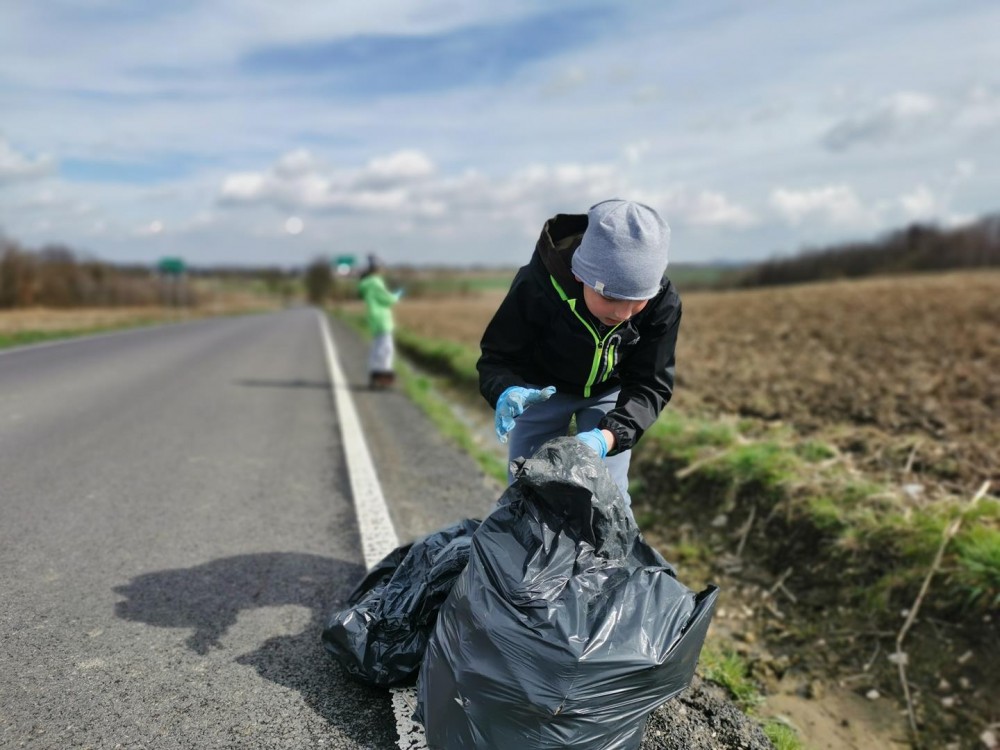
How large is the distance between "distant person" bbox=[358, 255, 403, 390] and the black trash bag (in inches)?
309

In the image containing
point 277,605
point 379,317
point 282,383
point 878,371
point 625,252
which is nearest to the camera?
point 625,252

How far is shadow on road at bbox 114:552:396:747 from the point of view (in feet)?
Result: 8.50

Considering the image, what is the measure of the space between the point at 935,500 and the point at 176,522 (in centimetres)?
454

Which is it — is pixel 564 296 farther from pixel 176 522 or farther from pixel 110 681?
pixel 176 522

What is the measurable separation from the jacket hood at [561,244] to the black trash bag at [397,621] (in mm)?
1099

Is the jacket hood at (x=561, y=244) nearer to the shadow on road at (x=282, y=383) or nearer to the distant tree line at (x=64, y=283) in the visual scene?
the shadow on road at (x=282, y=383)

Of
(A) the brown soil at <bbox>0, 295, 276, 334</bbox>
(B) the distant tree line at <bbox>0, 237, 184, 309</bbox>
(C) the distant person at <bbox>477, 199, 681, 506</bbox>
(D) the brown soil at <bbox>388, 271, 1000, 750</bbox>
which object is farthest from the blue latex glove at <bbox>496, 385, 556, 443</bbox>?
(B) the distant tree line at <bbox>0, 237, 184, 309</bbox>

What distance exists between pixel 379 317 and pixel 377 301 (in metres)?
0.25

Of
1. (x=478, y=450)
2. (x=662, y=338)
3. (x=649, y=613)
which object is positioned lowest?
(x=478, y=450)

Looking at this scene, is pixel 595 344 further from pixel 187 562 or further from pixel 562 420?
pixel 187 562

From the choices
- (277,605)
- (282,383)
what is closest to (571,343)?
(277,605)

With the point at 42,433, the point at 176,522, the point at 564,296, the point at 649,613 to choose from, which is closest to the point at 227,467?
the point at 176,522

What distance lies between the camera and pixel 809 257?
185 feet

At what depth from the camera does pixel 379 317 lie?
1062cm
